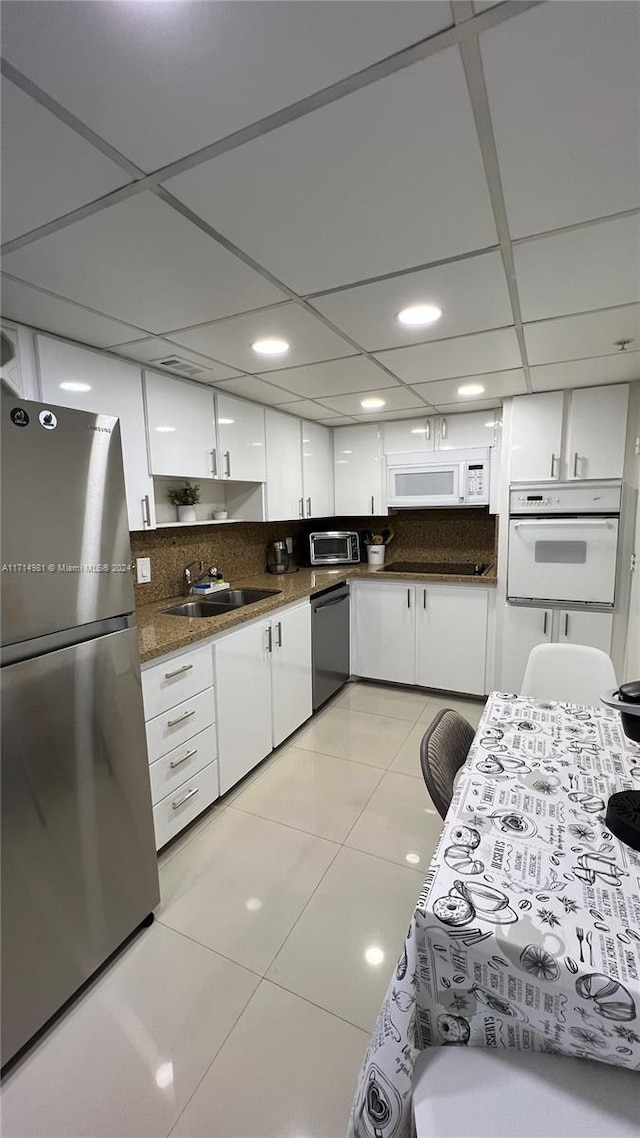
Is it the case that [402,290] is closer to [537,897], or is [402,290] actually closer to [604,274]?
[604,274]

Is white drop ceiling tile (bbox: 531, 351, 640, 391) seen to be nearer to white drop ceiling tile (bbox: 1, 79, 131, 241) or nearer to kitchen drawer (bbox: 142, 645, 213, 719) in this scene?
white drop ceiling tile (bbox: 1, 79, 131, 241)

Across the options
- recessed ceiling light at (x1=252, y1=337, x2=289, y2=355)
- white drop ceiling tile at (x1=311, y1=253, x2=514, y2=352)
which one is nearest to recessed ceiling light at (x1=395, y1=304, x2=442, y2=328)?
white drop ceiling tile at (x1=311, y1=253, x2=514, y2=352)

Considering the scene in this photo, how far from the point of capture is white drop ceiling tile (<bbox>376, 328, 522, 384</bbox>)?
6.24 ft

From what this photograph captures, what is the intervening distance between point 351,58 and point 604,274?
1.04m

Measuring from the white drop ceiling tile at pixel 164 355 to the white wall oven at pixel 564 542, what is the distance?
2.00 metres

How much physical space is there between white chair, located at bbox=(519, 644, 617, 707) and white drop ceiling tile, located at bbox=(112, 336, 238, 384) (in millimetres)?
1992

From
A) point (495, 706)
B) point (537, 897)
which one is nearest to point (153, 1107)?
point (537, 897)

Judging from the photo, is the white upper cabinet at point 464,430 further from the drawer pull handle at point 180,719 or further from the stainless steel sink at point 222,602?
the drawer pull handle at point 180,719

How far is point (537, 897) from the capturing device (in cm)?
86

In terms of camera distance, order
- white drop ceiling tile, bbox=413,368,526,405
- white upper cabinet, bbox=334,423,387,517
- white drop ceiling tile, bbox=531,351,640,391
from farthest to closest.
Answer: white upper cabinet, bbox=334,423,387,517
white drop ceiling tile, bbox=413,368,526,405
white drop ceiling tile, bbox=531,351,640,391

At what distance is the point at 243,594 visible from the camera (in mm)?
3014

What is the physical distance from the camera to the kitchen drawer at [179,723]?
1838 millimetres

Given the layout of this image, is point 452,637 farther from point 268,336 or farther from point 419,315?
point 268,336

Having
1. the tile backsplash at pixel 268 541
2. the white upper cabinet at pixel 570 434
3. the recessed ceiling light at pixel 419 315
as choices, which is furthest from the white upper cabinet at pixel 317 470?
the recessed ceiling light at pixel 419 315
